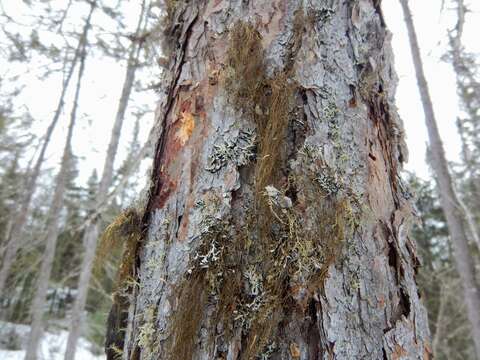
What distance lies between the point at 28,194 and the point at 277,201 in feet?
29.7

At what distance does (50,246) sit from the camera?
7.91m

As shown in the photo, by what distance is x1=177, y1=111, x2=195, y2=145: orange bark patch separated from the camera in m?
0.97

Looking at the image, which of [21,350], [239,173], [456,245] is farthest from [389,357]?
[21,350]

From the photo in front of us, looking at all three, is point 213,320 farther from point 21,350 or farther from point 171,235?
point 21,350

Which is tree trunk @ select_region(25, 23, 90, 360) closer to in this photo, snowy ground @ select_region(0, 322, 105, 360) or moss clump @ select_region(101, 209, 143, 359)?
snowy ground @ select_region(0, 322, 105, 360)

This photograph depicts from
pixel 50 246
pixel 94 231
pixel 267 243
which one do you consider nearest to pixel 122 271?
pixel 267 243

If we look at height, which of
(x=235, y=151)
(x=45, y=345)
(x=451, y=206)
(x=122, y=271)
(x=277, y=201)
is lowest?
(x=45, y=345)

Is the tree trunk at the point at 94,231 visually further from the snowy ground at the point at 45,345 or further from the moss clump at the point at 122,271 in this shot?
the snowy ground at the point at 45,345

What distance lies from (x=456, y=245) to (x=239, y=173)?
739cm

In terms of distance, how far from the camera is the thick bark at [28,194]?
25.9ft

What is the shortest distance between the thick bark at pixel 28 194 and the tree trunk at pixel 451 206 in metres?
7.17

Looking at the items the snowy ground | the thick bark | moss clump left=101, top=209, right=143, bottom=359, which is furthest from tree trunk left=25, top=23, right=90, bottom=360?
moss clump left=101, top=209, right=143, bottom=359

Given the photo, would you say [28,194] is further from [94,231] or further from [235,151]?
[235,151]

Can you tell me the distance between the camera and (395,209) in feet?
3.15
